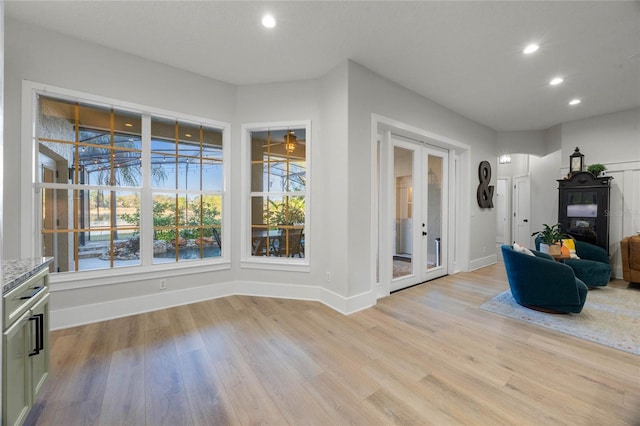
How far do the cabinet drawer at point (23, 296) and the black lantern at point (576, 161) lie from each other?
7108 millimetres

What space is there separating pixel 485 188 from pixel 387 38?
12.7 feet

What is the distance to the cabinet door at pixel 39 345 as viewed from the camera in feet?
5.22

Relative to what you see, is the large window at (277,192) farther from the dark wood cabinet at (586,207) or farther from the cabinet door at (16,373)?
the dark wood cabinet at (586,207)

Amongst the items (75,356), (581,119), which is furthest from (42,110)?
(581,119)

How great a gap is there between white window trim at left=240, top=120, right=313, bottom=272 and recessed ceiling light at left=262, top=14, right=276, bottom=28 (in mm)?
1155

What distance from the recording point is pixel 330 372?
2.06 meters

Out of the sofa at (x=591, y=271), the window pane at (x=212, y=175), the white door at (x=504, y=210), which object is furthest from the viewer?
the white door at (x=504, y=210)

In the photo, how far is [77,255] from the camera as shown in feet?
9.46

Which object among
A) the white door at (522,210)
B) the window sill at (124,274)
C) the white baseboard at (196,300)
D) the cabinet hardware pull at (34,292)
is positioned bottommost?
the white baseboard at (196,300)

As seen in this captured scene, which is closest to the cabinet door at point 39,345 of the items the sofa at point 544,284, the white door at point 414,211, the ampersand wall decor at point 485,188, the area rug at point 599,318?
the white door at point 414,211

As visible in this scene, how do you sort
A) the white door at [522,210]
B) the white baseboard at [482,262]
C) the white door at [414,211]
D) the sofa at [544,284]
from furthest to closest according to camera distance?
1. the white door at [522,210]
2. the white baseboard at [482,262]
3. the white door at [414,211]
4. the sofa at [544,284]

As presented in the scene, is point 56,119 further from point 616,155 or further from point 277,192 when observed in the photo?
point 616,155

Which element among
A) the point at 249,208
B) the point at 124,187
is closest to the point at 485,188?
the point at 249,208

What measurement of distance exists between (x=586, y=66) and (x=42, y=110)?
5967mm
